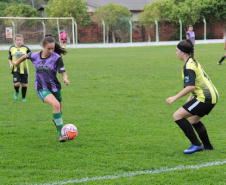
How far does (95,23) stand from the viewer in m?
42.2

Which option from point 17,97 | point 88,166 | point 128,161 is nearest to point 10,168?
point 88,166

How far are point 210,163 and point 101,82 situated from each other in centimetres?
847

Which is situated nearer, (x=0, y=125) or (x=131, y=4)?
(x=0, y=125)

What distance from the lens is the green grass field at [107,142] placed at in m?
4.67

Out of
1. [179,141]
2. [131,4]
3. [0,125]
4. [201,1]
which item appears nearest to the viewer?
[179,141]

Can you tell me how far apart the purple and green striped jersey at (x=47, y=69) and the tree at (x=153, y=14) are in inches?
1486

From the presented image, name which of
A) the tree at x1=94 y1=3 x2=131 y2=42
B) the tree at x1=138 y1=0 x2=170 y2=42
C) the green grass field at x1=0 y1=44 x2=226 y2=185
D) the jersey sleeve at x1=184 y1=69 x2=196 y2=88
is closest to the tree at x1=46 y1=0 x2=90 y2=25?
the tree at x1=94 y1=3 x2=131 y2=42

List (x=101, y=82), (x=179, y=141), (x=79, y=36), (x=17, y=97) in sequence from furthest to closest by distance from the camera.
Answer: (x=79, y=36) < (x=101, y=82) < (x=17, y=97) < (x=179, y=141)

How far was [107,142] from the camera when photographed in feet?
20.2

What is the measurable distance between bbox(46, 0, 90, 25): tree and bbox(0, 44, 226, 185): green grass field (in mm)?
34298

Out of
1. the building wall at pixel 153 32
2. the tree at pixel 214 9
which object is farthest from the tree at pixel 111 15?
the tree at pixel 214 9

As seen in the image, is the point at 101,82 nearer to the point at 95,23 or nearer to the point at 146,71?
the point at 146,71

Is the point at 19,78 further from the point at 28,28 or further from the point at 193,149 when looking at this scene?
the point at 28,28

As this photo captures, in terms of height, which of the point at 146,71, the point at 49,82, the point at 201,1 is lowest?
the point at 146,71
